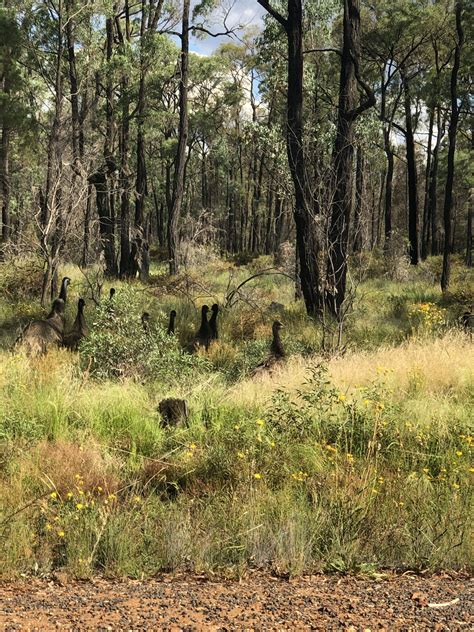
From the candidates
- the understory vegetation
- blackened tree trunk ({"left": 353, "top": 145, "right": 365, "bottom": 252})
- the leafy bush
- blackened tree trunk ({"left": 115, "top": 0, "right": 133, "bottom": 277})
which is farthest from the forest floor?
blackened tree trunk ({"left": 115, "top": 0, "right": 133, "bottom": 277})

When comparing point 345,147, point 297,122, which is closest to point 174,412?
point 345,147

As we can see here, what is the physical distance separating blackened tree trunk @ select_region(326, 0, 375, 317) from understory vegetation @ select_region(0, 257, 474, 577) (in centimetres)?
217

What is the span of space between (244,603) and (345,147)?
31.4 ft

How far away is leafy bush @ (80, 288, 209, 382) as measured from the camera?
26.5 feet

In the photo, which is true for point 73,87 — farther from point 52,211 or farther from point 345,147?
point 345,147

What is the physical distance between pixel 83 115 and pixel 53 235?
22.4 feet

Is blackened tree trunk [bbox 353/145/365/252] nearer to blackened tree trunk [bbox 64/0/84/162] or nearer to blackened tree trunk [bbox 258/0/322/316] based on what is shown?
blackened tree trunk [bbox 258/0/322/316]

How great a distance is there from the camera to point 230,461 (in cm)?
475

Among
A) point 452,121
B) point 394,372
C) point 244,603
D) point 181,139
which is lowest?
point 244,603

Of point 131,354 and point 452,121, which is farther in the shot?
point 452,121

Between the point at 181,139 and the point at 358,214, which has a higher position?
the point at 181,139

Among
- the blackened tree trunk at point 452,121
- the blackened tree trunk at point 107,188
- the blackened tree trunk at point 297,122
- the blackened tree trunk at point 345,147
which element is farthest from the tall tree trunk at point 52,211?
the blackened tree trunk at point 452,121

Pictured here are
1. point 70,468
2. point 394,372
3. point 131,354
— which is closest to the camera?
point 70,468

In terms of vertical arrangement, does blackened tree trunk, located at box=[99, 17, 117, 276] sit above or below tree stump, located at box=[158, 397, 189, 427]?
above
